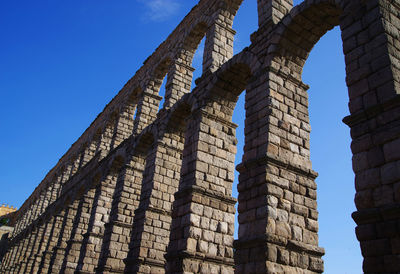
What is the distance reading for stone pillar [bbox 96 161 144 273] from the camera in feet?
40.6

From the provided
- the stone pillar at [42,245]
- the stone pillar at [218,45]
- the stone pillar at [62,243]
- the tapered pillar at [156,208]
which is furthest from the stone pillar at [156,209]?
the stone pillar at [42,245]

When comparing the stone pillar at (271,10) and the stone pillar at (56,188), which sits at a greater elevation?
the stone pillar at (56,188)

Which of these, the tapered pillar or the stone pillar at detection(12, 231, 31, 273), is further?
the stone pillar at detection(12, 231, 31, 273)

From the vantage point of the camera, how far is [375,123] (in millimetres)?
5410

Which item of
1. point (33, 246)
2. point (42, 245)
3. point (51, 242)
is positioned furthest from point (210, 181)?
point (33, 246)

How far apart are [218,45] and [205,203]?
5756 mm

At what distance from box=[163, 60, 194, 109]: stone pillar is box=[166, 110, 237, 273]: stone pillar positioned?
3522mm

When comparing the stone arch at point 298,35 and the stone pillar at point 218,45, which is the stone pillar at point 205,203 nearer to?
the stone pillar at point 218,45

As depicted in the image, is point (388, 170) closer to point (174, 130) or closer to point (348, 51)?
point (348, 51)

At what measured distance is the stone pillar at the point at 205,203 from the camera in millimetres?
8438

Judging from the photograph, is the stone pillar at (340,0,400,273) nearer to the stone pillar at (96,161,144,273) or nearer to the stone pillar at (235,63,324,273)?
the stone pillar at (235,63,324,273)

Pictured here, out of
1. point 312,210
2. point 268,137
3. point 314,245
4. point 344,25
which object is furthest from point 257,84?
point 314,245

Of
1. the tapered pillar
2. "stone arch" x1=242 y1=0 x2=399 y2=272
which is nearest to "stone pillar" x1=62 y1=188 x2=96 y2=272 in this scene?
the tapered pillar

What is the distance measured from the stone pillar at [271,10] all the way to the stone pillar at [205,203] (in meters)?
2.87
